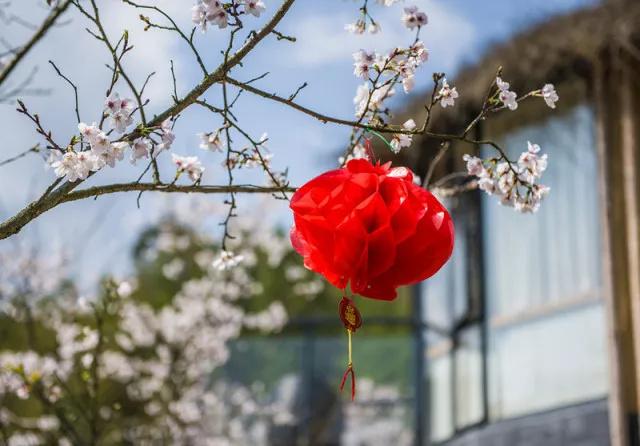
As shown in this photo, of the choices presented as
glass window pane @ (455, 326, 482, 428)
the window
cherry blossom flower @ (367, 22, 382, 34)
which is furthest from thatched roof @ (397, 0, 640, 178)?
Answer: cherry blossom flower @ (367, 22, 382, 34)

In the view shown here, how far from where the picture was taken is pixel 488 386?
24.0 ft

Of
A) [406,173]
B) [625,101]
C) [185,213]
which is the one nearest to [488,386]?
[625,101]

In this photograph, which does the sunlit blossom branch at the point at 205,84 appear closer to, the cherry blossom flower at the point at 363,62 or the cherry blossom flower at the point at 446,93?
the cherry blossom flower at the point at 363,62

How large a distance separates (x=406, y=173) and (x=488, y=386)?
5526 mm

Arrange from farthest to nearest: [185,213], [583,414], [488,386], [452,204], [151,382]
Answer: [185,213] < [151,382] < [452,204] < [488,386] < [583,414]

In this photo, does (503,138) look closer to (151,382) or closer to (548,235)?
(548,235)

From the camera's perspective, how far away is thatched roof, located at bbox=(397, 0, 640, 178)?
6.05 m

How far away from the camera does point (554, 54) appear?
6.48m

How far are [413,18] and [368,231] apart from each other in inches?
31.7

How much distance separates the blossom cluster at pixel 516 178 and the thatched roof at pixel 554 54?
381cm

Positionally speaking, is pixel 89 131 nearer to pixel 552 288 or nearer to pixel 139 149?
pixel 139 149

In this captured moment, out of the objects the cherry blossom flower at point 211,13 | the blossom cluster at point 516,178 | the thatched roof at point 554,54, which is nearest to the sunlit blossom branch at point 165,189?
the cherry blossom flower at point 211,13

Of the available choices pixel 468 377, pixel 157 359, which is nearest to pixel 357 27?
pixel 468 377

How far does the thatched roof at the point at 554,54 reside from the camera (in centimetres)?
605
